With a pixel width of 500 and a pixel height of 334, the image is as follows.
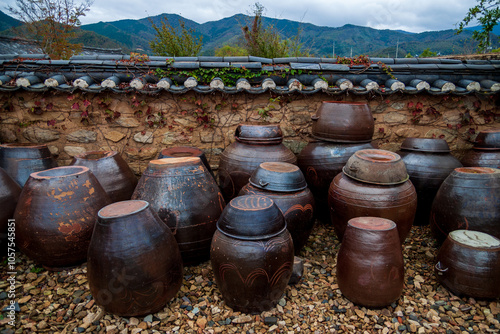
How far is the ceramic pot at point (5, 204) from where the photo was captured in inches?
123

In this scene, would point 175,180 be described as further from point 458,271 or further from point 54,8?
point 54,8

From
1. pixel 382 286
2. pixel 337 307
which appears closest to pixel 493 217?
pixel 382 286

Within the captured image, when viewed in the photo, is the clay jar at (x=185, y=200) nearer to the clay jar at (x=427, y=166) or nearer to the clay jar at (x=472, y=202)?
the clay jar at (x=472, y=202)

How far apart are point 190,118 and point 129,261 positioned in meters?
3.05

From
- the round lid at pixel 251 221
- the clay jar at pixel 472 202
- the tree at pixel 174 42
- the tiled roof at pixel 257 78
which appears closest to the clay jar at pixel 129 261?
the round lid at pixel 251 221

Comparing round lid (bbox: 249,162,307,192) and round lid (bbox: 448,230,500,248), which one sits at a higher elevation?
round lid (bbox: 249,162,307,192)

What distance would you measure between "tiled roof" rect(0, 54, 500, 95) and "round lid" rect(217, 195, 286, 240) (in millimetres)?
2516

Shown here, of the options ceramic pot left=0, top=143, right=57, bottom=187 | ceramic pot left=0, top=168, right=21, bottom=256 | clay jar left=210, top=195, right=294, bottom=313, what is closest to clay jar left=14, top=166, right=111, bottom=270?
ceramic pot left=0, top=168, right=21, bottom=256

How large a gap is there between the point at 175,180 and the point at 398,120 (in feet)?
13.0

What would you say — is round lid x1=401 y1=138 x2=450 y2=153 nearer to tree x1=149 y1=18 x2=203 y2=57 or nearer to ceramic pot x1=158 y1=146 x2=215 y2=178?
ceramic pot x1=158 y1=146 x2=215 y2=178

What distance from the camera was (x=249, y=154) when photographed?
12.7 ft

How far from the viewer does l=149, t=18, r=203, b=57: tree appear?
22.1 ft

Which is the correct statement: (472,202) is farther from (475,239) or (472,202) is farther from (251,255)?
(251,255)

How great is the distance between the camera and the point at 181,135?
16.2 feet
